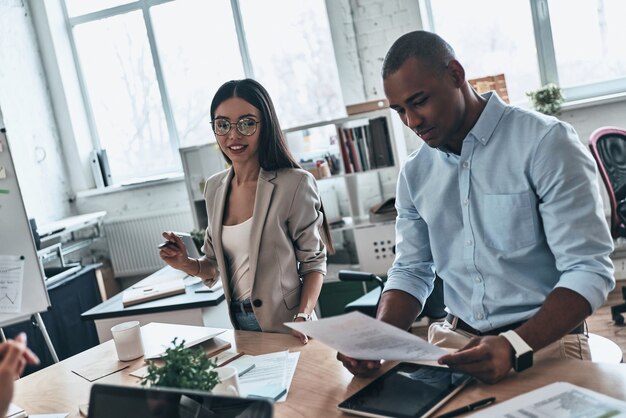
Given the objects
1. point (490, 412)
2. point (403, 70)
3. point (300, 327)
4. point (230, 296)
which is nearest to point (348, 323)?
point (300, 327)

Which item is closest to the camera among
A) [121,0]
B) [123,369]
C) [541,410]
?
[541,410]

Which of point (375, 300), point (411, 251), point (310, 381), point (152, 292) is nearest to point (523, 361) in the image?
point (310, 381)

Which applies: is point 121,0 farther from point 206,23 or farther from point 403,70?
point 403,70

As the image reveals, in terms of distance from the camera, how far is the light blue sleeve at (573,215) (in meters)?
1.31

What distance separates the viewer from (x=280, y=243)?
199cm

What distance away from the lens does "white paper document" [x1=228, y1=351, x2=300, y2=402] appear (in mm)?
1322

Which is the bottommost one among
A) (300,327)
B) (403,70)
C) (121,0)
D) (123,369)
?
(123,369)

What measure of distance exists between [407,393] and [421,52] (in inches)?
30.4

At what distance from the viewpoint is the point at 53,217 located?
5062mm

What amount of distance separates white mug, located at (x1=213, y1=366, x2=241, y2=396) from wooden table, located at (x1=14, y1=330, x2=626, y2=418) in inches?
3.8

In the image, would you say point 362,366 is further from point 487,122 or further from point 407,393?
point 487,122

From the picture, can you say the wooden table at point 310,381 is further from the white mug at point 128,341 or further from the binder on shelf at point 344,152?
the binder on shelf at point 344,152

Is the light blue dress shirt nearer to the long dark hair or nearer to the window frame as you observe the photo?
the long dark hair

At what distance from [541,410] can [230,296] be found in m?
1.21
